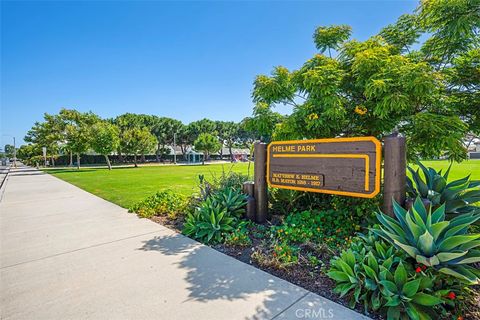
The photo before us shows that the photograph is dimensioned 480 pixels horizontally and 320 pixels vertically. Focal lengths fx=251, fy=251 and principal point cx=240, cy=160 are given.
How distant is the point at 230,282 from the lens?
2902 millimetres

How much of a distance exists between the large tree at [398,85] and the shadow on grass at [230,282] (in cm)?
254

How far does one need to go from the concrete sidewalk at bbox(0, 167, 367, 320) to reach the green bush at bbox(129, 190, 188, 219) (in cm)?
101

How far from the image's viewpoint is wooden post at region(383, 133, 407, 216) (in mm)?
3211

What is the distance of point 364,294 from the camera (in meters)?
2.41

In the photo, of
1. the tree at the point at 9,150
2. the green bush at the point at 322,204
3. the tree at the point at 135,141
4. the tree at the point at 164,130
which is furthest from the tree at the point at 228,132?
the tree at the point at 9,150

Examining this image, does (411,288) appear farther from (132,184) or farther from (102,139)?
(102,139)

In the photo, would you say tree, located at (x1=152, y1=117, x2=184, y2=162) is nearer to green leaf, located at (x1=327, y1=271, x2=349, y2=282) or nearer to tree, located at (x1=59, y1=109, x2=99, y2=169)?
tree, located at (x1=59, y1=109, x2=99, y2=169)

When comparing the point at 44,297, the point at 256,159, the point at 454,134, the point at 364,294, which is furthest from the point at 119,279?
the point at 454,134

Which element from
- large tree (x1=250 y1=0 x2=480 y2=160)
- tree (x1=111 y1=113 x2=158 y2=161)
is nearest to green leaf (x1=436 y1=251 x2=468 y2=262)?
large tree (x1=250 y1=0 x2=480 y2=160)

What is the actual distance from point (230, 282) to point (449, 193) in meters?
3.01

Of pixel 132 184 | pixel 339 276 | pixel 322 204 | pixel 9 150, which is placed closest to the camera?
pixel 339 276

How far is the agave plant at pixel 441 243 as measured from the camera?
223 centimetres

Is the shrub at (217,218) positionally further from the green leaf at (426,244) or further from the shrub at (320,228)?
the green leaf at (426,244)

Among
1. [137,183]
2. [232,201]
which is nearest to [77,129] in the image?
[137,183]
